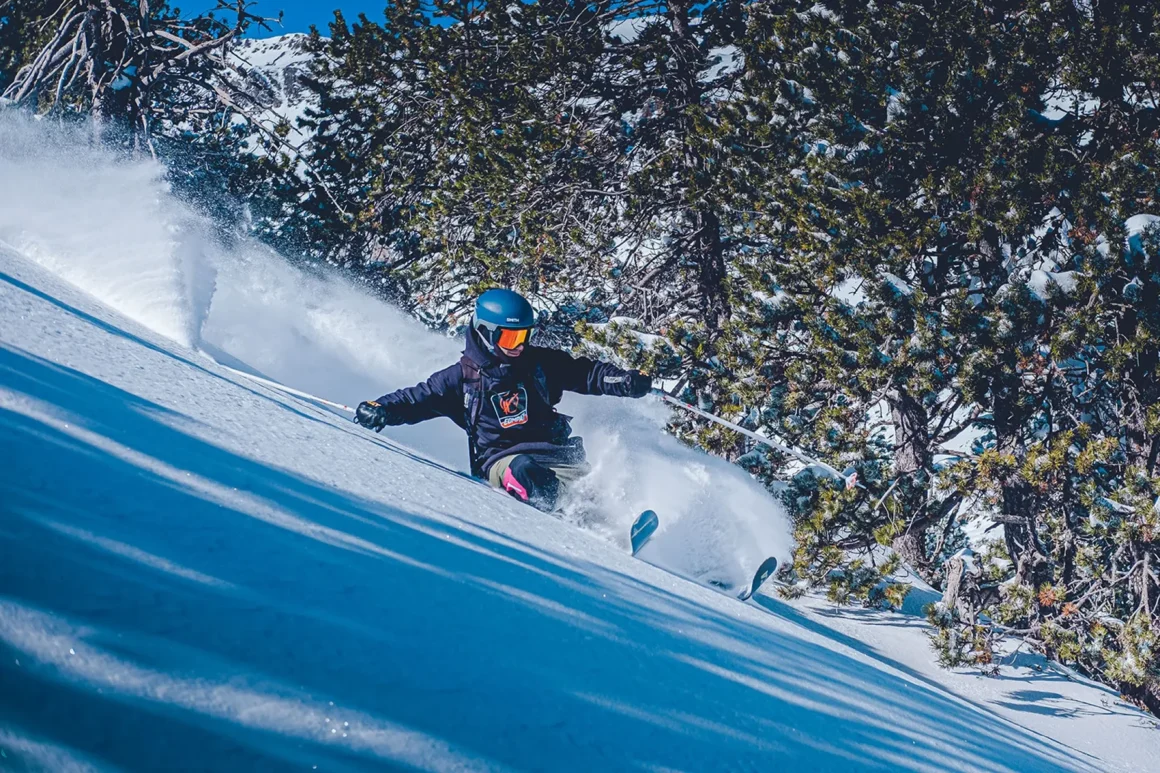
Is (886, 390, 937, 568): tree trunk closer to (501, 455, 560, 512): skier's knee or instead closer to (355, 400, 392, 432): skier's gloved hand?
(501, 455, 560, 512): skier's knee

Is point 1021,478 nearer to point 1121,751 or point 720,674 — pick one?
point 1121,751

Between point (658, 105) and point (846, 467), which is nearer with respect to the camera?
point (846, 467)

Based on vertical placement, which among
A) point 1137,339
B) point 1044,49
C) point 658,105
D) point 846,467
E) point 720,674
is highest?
point 658,105

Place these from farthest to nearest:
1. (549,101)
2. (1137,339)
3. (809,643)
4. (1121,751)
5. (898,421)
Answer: (549,101) < (898,421) < (1137,339) < (1121,751) < (809,643)

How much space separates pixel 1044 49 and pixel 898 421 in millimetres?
3097

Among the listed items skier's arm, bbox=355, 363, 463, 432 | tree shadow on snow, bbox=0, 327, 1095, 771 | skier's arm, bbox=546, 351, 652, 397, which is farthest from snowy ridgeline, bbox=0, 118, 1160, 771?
skier's arm, bbox=546, 351, 652, 397

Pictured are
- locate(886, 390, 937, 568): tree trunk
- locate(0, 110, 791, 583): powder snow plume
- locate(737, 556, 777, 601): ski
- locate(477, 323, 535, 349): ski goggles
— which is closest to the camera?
locate(737, 556, 777, 601): ski

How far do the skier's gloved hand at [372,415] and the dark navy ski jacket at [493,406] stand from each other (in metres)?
0.13

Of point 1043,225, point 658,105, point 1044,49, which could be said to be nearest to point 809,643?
point 1043,225

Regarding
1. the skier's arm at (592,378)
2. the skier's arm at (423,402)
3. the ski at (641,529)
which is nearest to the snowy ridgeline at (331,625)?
the ski at (641,529)

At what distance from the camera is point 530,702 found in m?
1.56

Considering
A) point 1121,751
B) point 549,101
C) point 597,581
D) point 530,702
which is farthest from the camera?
point 549,101

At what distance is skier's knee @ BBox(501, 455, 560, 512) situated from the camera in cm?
498

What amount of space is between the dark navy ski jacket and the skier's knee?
243 millimetres
